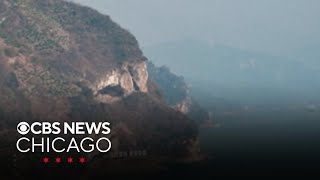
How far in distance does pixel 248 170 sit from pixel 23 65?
71542mm

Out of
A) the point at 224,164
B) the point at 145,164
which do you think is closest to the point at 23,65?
the point at 145,164

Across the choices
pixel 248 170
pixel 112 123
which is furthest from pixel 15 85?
pixel 248 170

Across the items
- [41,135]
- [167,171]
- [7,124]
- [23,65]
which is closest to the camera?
[41,135]

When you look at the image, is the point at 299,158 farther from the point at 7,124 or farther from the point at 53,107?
the point at 7,124

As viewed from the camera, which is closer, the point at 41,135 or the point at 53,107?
the point at 41,135

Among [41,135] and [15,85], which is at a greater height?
[15,85]

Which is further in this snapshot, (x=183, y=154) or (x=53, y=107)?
(x=183, y=154)

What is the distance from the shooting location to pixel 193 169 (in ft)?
574

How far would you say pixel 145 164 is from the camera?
173 metres

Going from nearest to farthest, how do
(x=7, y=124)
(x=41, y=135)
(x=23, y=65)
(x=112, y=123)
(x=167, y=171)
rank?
(x=41, y=135)
(x=7, y=124)
(x=167, y=171)
(x=112, y=123)
(x=23, y=65)

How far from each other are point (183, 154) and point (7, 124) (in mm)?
54763

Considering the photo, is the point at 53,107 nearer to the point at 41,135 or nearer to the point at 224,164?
the point at 224,164

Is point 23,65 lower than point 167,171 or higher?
higher

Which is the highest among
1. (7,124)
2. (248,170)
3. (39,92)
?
(39,92)
